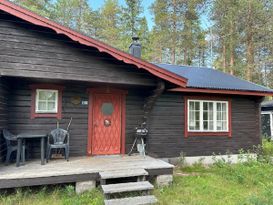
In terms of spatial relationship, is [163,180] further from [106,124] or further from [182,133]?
[182,133]

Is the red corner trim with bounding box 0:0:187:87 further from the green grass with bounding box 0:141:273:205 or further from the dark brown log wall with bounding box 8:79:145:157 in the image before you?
the green grass with bounding box 0:141:273:205

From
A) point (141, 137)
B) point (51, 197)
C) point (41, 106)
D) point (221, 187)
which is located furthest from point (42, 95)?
point (221, 187)

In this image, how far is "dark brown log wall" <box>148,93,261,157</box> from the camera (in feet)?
25.9

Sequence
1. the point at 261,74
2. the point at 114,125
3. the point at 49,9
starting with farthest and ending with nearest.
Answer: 1. the point at 261,74
2. the point at 49,9
3. the point at 114,125

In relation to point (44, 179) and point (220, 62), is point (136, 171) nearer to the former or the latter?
point (44, 179)

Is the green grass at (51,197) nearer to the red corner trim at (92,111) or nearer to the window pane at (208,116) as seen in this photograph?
the red corner trim at (92,111)

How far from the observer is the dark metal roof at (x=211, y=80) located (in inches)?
327

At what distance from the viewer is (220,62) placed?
20.8 metres

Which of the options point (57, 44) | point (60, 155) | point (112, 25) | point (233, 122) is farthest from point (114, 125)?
point (112, 25)

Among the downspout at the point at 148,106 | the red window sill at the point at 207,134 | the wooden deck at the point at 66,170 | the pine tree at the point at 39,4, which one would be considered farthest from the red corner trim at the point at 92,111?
the pine tree at the point at 39,4

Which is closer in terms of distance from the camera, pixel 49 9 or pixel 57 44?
pixel 57 44

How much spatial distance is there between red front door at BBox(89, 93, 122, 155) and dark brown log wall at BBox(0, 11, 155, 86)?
4.45 feet

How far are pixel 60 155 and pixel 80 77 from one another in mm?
2413

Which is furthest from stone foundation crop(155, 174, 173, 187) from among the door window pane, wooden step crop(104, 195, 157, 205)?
the door window pane
